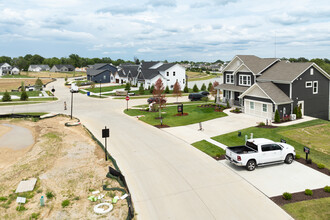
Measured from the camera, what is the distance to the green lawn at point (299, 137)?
20.4 metres

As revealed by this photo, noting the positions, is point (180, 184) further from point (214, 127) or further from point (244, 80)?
point (244, 80)

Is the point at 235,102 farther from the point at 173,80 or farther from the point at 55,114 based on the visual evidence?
the point at 173,80

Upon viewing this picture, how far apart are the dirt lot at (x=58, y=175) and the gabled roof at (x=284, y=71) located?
23742 millimetres

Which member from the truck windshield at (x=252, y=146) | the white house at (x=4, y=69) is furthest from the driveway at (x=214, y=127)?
the white house at (x=4, y=69)

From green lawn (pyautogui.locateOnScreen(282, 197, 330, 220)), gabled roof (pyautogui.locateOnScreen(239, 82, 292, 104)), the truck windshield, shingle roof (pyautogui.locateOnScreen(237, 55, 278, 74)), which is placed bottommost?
green lawn (pyautogui.locateOnScreen(282, 197, 330, 220))

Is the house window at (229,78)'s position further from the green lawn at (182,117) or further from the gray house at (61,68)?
the gray house at (61,68)

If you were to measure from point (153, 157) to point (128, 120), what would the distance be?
14950 mm

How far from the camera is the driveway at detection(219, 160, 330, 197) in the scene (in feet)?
47.4

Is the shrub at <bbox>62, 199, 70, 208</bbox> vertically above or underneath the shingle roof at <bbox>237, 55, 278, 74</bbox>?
underneath

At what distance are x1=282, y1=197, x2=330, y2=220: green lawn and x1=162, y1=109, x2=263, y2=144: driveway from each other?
1194 cm

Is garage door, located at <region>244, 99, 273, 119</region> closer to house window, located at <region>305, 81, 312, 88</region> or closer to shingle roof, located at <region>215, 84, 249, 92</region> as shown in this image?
shingle roof, located at <region>215, 84, 249, 92</region>

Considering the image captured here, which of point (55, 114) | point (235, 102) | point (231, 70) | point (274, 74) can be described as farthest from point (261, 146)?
point (55, 114)

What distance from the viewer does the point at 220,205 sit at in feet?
41.8

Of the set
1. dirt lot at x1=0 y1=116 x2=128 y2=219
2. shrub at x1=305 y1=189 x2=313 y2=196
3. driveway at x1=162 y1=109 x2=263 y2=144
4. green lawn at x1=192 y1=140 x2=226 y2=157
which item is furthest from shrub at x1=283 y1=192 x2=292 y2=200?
driveway at x1=162 y1=109 x2=263 y2=144
